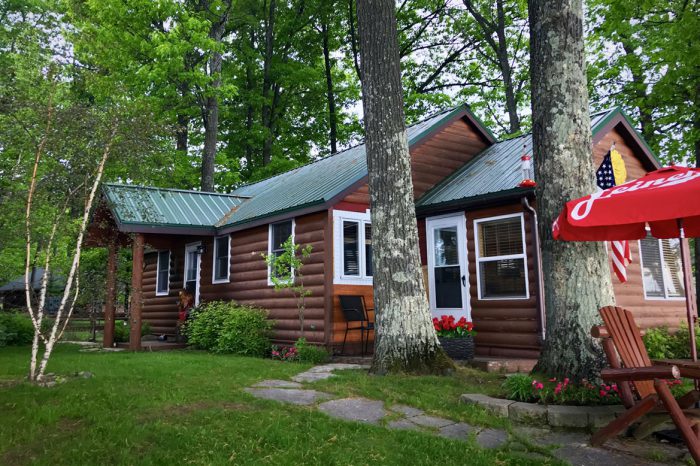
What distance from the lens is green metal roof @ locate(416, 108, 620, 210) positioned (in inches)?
397

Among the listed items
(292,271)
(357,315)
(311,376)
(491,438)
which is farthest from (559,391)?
(292,271)

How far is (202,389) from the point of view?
586 cm

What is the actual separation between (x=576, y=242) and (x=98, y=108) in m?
6.59

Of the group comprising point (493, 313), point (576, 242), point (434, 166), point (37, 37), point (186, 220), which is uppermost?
point (37, 37)

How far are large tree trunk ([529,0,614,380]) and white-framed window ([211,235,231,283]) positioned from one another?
930 centimetres

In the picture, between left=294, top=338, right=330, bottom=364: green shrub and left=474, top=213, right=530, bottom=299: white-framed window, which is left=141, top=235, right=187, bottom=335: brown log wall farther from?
left=474, top=213, right=530, bottom=299: white-framed window

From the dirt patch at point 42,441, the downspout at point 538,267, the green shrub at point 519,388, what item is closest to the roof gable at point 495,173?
the downspout at point 538,267

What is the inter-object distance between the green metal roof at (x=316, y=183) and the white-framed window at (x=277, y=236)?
1.26 ft

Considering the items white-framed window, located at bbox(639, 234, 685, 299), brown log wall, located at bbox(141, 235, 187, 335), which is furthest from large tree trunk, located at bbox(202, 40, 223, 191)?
white-framed window, located at bbox(639, 234, 685, 299)

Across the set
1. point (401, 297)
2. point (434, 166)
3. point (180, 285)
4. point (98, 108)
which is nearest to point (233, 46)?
point (180, 285)

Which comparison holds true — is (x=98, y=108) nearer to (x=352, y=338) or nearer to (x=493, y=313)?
(x=352, y=338)

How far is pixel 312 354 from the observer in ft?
31.9

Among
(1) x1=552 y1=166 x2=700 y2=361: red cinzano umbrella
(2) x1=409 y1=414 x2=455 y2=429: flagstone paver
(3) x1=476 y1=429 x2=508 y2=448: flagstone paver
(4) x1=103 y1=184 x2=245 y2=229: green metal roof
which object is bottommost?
(3) x1=476 y1=429 x2=508 y2=448: flagstone paver

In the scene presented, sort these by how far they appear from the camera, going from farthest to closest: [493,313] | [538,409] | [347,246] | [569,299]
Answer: [347,246] < [493,313] < [569,299] < [538,409]
